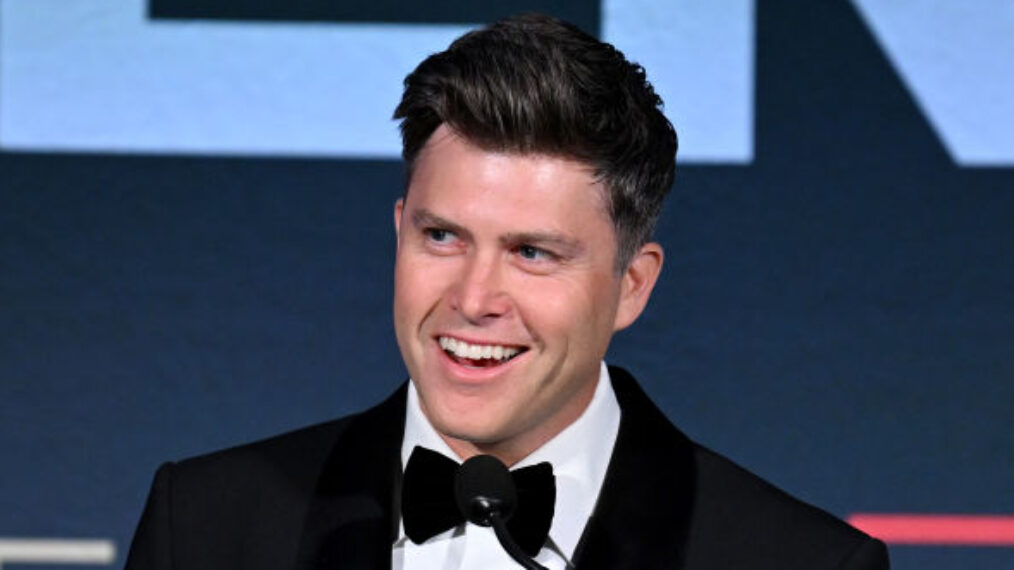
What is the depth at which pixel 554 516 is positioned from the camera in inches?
65.7

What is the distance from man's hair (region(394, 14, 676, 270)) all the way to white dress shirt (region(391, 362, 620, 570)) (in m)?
0.17

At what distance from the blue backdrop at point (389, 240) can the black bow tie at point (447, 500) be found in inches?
31.5

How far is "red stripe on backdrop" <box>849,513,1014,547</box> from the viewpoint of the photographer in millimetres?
2363

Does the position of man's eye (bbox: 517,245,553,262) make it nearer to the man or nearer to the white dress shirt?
the man

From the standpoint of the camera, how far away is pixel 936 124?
2.42 m

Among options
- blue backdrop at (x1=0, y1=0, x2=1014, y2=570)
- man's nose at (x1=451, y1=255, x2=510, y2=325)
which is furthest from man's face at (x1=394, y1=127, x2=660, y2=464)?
blue backdrop at (x1=0, y1=0, x2=1014, y2=570)

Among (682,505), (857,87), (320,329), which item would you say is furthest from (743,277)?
(682,505)

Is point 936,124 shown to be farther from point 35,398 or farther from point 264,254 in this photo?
point 35,398

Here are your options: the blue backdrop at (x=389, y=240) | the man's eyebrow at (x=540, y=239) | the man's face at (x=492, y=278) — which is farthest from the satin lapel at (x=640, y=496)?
the blue backdrop at (x=389, y=240)

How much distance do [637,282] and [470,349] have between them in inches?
8.7

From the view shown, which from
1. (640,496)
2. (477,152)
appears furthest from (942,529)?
(477,152)

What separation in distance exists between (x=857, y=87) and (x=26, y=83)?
1.12 meters

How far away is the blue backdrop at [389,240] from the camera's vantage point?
7.84 feet

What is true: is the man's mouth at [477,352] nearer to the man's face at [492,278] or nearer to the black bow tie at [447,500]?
the man's face at [492,278]
